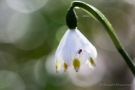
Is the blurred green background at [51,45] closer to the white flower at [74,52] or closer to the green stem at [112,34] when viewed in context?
the white flower at [74,52]

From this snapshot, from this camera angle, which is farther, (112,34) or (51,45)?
(51,45)

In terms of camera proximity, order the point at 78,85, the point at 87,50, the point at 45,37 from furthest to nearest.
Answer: the point at 45,37
the point at 78,85
the point at 87,50

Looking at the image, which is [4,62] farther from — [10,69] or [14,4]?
[14,4]

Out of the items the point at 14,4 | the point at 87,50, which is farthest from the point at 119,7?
the point at 87,50

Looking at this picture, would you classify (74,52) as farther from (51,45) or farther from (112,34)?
(51,45)

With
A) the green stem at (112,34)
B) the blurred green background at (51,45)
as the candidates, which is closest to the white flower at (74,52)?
the green stem at (112,34)

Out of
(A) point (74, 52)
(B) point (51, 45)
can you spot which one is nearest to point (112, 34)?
Result: (A) point (74, 52)
